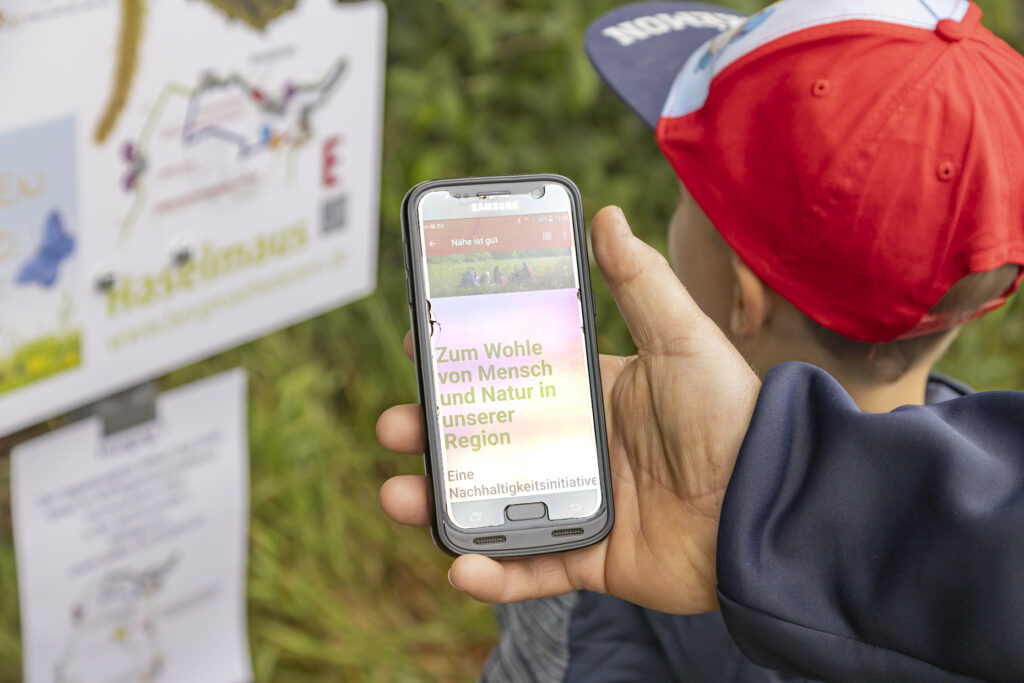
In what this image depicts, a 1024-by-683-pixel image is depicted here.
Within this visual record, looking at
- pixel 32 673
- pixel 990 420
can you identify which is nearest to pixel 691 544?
pixel 990 420

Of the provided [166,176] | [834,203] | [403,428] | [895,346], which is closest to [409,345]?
[403,428]

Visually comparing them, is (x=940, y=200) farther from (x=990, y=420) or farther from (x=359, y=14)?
(x=359, y=14)

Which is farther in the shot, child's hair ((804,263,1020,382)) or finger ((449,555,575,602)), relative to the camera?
child's hair ((804,263,1020,382))

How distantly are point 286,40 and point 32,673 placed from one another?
89 cm

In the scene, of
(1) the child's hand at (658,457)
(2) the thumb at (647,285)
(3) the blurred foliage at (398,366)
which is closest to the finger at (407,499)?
(1) the child's hand at (658,457)

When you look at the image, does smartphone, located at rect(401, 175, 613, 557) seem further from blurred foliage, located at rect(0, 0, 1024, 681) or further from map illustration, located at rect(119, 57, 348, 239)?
blurred foliage, located at rect(0, 0, 1024, 681)

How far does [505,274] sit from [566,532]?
10.7 inches

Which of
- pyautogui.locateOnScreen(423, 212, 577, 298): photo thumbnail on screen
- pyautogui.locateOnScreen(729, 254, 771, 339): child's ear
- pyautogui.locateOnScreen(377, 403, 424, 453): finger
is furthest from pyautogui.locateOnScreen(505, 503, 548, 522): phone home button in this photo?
pyautogui.locateOnScreen(729, 254, 771, 339): child's ear

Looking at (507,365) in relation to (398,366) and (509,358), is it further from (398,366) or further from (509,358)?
(398,366)

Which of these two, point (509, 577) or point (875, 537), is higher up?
point (875, 537)

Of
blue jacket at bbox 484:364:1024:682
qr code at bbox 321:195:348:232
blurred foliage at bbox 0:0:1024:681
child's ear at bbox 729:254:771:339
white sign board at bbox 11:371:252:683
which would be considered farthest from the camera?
blurred foliage at bbox 0:0:1024:681

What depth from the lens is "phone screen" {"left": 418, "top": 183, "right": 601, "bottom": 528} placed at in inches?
39.4

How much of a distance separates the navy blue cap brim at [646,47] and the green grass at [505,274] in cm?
30

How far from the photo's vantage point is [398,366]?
87.4 inches
